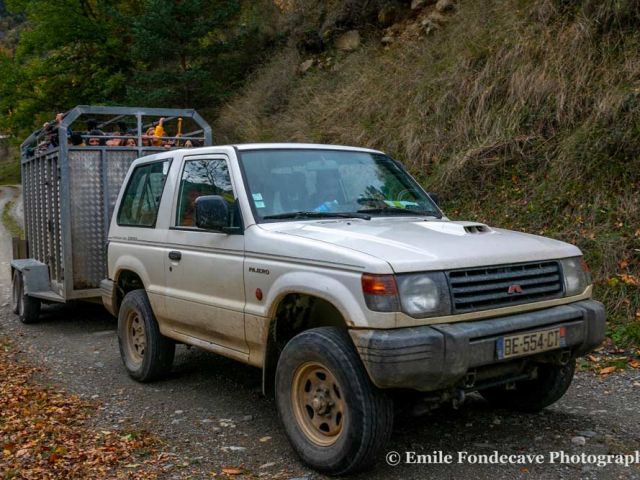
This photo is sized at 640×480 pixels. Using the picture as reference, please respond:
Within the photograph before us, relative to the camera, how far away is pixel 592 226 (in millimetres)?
8352

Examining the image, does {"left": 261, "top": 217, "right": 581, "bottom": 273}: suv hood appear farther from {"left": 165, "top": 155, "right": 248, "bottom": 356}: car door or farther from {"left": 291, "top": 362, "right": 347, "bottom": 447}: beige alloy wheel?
{"left": 291, "top": 362, "right": 347, "bottom": 447}: beige alloy wheel

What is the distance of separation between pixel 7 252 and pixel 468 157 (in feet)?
46.7

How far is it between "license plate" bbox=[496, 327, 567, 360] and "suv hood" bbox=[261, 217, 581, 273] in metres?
0.46

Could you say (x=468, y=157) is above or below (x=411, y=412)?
above

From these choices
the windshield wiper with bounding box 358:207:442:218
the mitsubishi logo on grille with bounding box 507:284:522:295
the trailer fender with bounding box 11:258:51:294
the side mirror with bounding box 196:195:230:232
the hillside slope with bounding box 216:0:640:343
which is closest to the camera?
the mitsubishi logo on grille with bounding box 507:284:522:295

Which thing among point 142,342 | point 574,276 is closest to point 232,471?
point 142,342

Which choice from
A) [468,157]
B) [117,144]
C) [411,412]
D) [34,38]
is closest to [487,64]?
[468,157]

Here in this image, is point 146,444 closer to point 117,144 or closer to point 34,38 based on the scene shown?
point 117,144

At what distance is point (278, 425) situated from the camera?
521cm

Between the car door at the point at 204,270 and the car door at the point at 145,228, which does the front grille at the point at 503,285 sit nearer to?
the car door at the point at 204,270

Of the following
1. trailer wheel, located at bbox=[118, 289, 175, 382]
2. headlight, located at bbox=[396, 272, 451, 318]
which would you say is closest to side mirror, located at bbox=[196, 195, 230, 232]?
headlight, located at bbox=[396, 272, 451, 318]

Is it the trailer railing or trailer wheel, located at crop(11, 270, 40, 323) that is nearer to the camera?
the trailer railing

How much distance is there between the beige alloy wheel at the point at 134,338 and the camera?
648 centimetres

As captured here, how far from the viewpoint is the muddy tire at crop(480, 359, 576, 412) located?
16.3 feet
